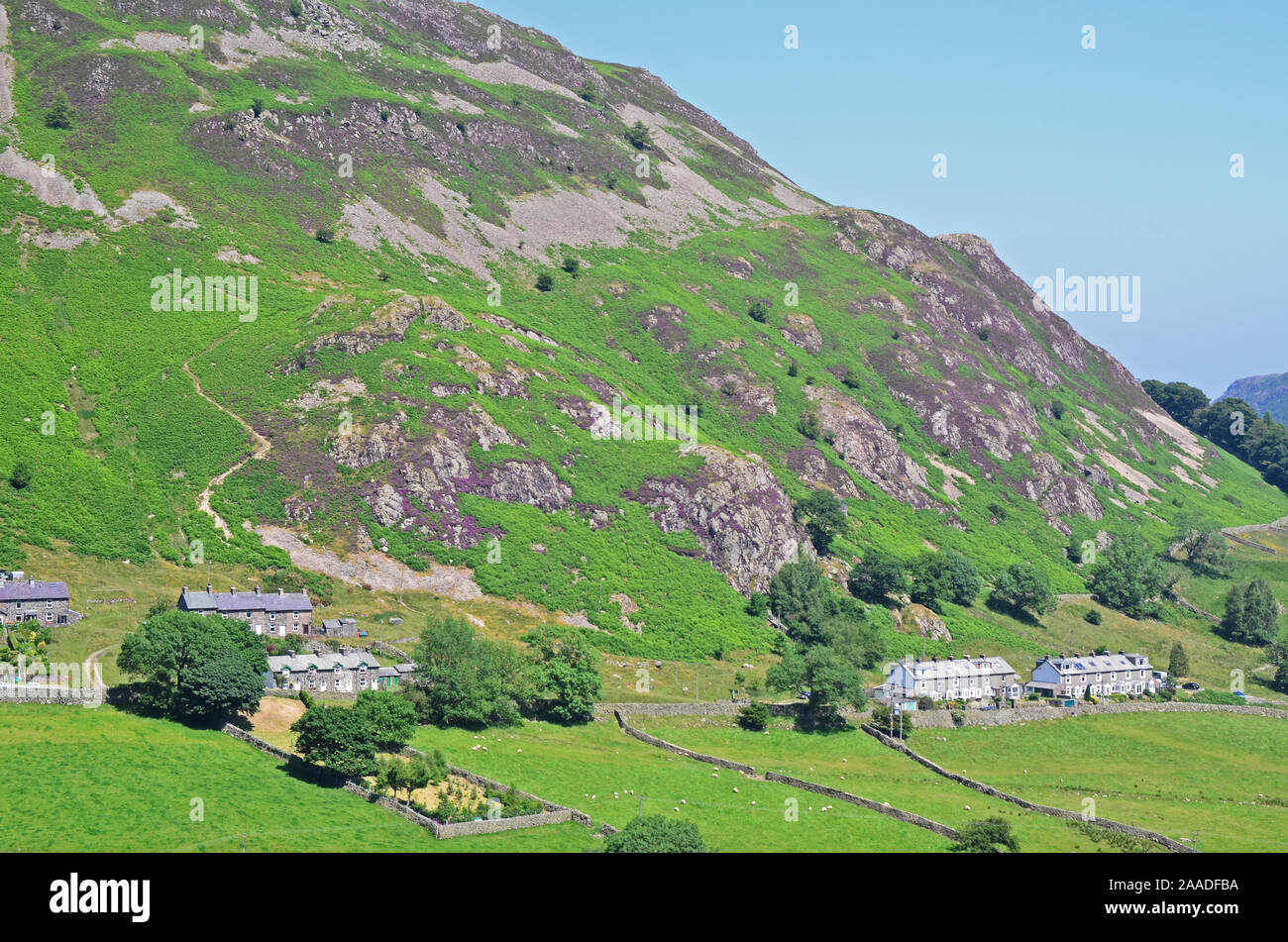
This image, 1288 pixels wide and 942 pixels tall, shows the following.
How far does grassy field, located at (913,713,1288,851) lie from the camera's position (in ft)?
298

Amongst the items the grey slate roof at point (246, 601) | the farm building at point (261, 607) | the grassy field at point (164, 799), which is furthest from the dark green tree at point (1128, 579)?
the grassy field at point (164, 799)

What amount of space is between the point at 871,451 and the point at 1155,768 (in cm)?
8060

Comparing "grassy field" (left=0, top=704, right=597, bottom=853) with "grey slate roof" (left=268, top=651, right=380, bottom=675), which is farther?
"grey slate roof" (left=268, top=651, right=380, bottom=675)

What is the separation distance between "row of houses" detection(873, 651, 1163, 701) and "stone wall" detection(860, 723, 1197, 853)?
14.7m

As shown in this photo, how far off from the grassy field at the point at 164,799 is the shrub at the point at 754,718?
32.8 m

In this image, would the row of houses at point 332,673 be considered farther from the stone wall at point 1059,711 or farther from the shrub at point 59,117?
the shrub at point 59,117

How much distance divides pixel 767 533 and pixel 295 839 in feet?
285

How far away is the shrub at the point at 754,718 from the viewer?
107 metres

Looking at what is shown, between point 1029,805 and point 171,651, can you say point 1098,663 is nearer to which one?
point 1029,805

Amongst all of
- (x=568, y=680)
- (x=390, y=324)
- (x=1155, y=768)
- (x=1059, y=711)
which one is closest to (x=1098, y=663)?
(x=1059, y=711)

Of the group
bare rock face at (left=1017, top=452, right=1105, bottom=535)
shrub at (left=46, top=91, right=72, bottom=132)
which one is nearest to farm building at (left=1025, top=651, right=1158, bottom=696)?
bare rock face at (left=1017, top=452, right=1105, bottom=535)

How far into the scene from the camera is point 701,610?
429ft

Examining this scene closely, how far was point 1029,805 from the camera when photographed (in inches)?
3615

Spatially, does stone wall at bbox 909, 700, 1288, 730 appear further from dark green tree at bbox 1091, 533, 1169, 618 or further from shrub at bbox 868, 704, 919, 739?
dark green tree at bbox 1091, 533, 1169, 618
